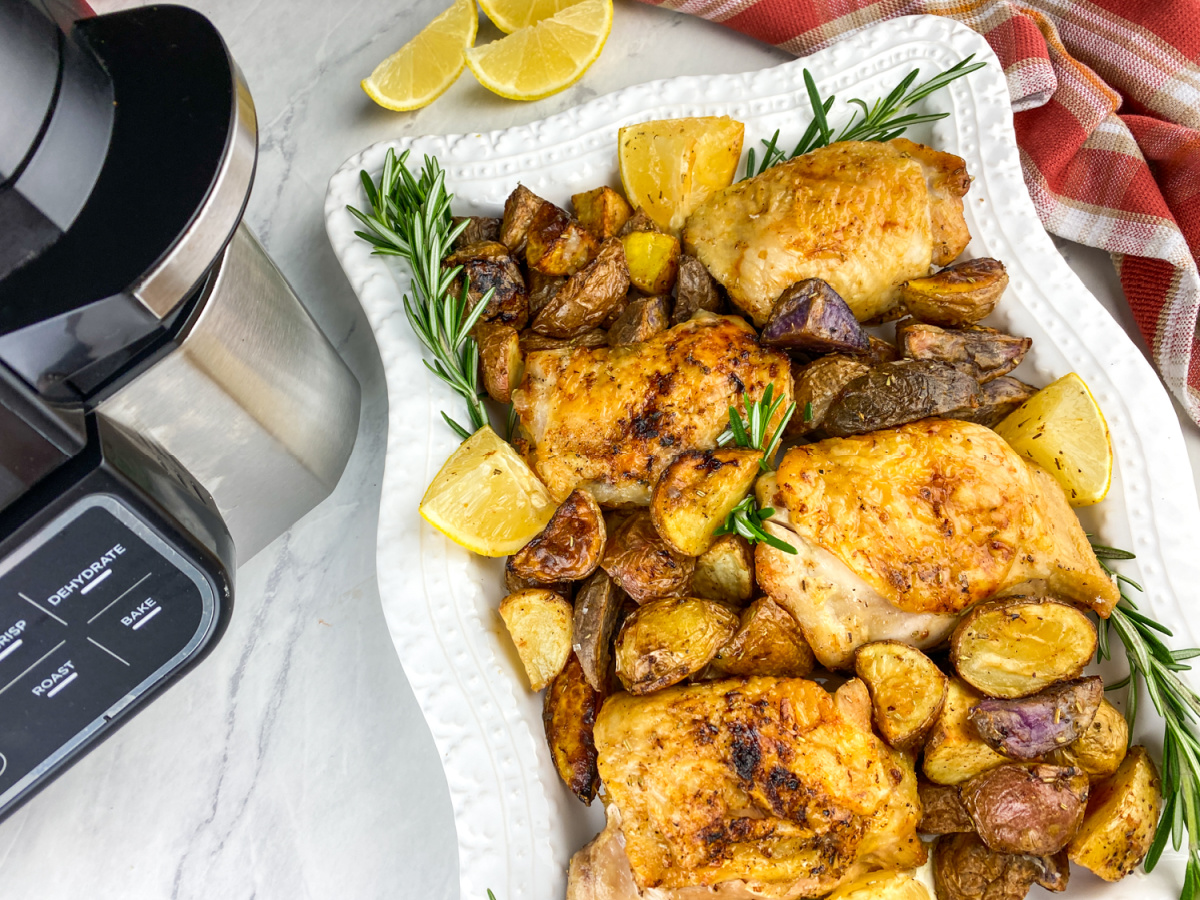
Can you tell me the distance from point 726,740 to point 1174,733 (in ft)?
1.63

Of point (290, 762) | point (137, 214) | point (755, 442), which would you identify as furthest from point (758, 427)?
point (290, 762)

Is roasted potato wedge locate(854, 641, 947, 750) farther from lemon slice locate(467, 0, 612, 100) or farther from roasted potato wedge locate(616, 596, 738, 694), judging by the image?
lemon slice locate(467, 0, 612, 100)

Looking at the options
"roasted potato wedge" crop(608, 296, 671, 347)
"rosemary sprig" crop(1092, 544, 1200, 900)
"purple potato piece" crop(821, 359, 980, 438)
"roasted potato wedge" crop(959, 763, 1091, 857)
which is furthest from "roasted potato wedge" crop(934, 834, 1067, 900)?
"roasted potato wedge" crop(608, 296, 671, 347)

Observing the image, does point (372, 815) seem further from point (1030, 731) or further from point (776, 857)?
point (1030, 731)

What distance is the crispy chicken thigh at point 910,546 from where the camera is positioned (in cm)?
99

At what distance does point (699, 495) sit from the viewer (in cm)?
101

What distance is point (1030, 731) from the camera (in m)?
0.95

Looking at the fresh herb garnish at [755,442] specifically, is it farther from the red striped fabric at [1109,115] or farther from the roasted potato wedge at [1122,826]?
the red striped fabric at [1109,115]

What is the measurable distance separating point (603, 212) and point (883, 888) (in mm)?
912

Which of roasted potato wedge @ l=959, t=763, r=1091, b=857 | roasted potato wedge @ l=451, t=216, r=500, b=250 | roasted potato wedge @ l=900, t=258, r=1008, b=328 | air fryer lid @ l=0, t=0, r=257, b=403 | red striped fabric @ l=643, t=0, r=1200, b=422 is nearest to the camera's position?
air fryer lid @ l=0, t=0, r=257, b=403

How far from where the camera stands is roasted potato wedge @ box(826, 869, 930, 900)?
0.93 m

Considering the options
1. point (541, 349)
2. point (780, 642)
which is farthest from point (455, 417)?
point (780, 642)

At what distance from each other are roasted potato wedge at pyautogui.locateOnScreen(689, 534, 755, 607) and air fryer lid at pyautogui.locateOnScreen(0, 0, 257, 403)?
2.08 ft

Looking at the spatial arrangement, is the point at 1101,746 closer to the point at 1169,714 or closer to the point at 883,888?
the point at 1169,714
